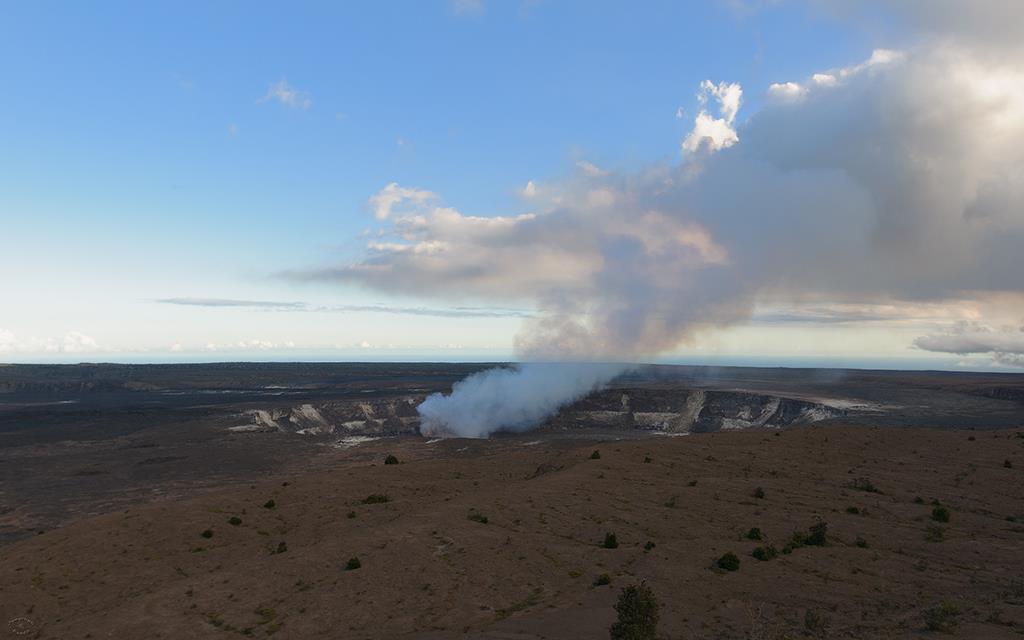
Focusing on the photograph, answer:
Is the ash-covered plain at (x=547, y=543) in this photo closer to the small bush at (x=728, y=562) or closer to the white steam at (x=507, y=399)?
the small bush at (x=728, y=562)

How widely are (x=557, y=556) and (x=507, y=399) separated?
88189mm

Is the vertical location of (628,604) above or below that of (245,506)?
above

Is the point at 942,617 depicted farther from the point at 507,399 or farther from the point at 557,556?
the point at 507,399

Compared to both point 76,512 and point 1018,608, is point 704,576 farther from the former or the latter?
point 76,512

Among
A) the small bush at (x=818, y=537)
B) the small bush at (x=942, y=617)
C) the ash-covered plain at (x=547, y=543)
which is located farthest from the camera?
the small bush at (x=818, y=537)

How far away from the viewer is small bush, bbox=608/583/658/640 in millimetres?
18516

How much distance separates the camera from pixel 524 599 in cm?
2502

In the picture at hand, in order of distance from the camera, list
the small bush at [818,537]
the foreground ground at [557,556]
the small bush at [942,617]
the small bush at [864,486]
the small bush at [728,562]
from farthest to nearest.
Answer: the small bush at [864,486] → the small bush at [818,537] → the small bush at [728,562] → the foreground ground at [557,556] → the small bush at [942,617]

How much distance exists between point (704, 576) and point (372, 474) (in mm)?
34507

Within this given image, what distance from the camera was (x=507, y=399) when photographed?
118125 millimetres

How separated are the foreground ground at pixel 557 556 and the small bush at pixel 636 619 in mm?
2087

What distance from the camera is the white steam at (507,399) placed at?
114625 mm

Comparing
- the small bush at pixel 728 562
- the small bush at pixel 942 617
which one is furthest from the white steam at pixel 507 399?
the small bush at pixel 942 617

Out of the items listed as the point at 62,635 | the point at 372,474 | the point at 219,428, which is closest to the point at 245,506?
the point at 372,474
